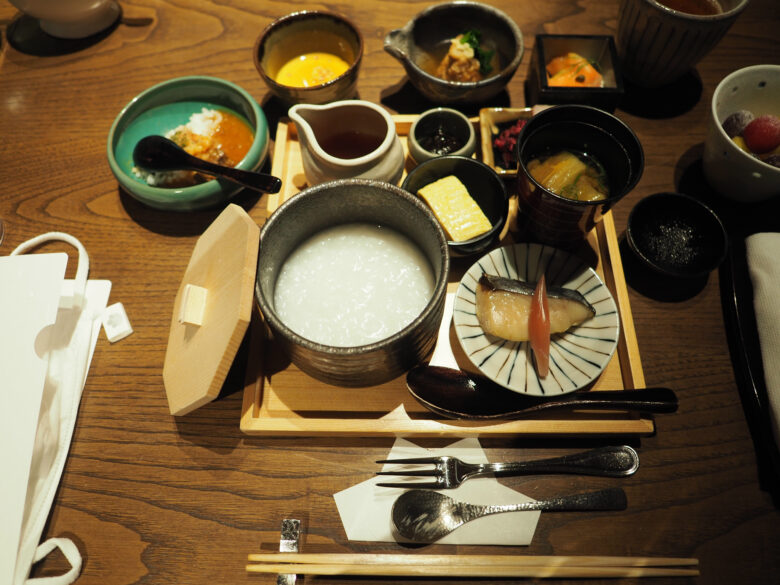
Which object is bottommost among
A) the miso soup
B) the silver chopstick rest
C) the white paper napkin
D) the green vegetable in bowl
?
the silver chopstick rest

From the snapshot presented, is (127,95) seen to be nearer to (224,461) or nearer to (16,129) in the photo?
(16,129)

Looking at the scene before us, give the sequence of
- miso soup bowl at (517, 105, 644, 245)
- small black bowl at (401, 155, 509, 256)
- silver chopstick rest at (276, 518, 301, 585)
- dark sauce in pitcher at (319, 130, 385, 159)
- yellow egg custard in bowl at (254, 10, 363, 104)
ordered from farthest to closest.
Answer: yellow egg custard in bowl at (254, 10, 363, 104) → dark sauce in pitcher at (319, 130, 385, 159) → small black bowl at (401, 155, 509, 256) → miso soup bowl at (517, 105, 644, 245) → silver chopstick rest at (276, 518, 301, 585)

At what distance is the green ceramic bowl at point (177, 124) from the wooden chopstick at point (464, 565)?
1055 mm

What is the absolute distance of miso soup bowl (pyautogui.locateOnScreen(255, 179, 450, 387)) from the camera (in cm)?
104

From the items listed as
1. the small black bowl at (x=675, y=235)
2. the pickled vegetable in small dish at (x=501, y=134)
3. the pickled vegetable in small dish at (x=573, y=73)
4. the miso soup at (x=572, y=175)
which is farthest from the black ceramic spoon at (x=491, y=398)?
the pickled vegetable in small dish at (x=573, y=73)

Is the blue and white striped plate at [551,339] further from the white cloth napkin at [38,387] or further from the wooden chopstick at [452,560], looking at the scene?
the white cloth napkin at [38,387]

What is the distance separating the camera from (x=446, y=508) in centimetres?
117

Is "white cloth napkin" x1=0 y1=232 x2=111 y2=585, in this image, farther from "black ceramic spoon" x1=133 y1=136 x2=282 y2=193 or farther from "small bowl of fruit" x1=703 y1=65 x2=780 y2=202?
"small bowl of fruit" x1=703 y1=65 x2=780 y2=202

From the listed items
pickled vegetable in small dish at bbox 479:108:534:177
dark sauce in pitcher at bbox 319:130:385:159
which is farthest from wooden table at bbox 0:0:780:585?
dark sauce in pitcher at bbox 319:130:385:159

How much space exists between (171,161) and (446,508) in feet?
4.35

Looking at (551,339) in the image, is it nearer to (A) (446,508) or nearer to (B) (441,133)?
(A) (446,508)

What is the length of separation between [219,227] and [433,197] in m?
0.62

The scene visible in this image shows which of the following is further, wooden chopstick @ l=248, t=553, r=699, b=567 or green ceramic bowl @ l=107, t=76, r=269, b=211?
green ceramic bowl @ l=107, t=76, r=269, b=211

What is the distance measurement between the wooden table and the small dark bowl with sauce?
0.22 metres
